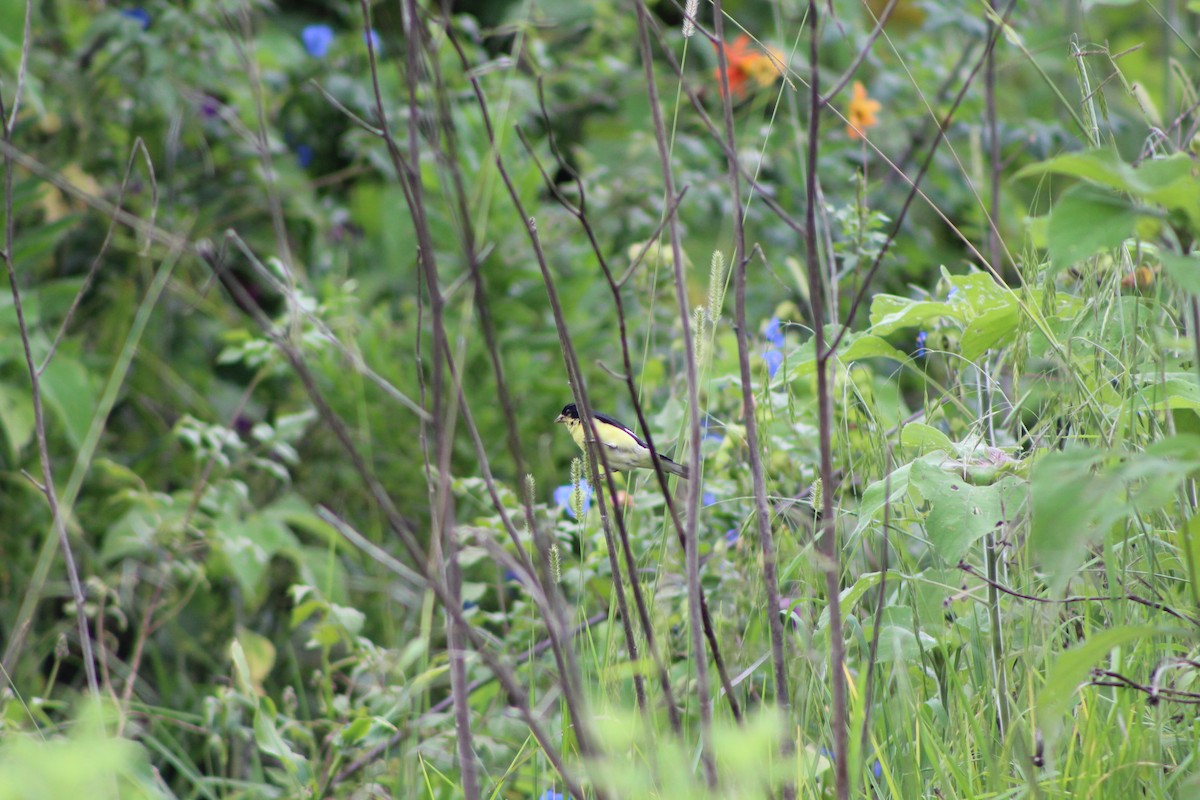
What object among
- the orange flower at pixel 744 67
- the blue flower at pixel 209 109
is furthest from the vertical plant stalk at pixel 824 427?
the blue flower at pixel 209 109

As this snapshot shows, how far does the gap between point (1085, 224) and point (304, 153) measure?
10.5 ft

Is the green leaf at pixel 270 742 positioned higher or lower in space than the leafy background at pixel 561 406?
lower

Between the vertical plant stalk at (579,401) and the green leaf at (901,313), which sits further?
the green leaf at (901,313)

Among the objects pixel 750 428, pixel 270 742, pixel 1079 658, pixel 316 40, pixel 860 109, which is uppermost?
pixel 316 40

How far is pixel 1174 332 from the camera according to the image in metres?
1.51

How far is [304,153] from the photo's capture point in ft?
12.3

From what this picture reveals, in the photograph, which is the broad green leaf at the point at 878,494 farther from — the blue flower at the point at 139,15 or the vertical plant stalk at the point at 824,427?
the blue flower at the point at 139,15

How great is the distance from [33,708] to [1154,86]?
540 cm

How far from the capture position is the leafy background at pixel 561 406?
39.8 inches

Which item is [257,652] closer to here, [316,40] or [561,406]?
[561,406]

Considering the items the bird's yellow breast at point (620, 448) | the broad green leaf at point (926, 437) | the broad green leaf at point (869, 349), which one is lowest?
the bird's yellow breast at point (620, 448)

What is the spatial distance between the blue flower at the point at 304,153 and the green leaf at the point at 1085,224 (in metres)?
3.17

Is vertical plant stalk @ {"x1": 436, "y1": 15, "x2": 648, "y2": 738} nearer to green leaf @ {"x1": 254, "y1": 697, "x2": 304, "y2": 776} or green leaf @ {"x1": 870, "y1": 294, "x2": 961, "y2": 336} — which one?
green leaf @ {"x1": 870, "y1": 294, "x2": 961, "y2": 336}

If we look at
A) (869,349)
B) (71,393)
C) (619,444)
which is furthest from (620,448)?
(71,393)
